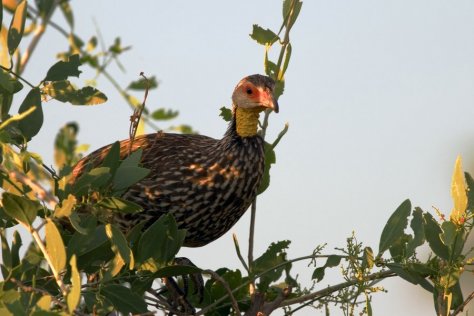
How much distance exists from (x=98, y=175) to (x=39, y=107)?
0.38 meters

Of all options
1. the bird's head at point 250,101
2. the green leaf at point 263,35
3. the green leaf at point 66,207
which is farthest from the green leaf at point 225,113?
the green leaf at point 66,207

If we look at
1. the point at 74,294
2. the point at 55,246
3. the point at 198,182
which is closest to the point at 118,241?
the point at 55,246

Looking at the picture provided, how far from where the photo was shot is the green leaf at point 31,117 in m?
2.79

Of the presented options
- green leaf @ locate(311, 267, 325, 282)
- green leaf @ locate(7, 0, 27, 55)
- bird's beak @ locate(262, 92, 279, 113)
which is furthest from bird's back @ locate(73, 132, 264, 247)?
green leaf @ locate(7, 0, 27, 55)

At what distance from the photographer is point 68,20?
14.4 ft

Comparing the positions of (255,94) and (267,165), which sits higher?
(255,94)

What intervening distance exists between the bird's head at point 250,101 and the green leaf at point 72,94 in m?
1.54

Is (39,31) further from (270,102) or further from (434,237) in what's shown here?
(434,237)

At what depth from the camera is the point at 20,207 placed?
8.19 feet

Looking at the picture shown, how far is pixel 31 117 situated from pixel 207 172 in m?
2.13

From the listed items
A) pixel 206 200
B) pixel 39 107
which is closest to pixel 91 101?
pixel 39 107

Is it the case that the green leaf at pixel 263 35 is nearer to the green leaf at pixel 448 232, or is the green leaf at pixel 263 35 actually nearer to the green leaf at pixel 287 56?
the green leaf at pixel 287 56

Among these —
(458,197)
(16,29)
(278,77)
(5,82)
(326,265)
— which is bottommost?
(326,265)

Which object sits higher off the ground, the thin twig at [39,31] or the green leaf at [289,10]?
the green leaf at [289,10]
